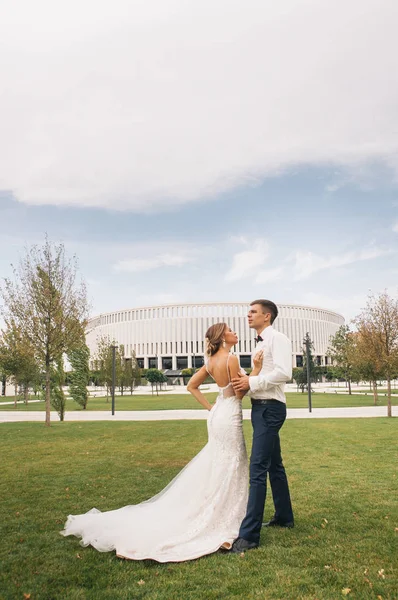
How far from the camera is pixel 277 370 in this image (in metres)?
5.01

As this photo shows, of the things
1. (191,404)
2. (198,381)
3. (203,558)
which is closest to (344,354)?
(191,404)

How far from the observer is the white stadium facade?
116500 mm

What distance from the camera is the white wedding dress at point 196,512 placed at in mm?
4934

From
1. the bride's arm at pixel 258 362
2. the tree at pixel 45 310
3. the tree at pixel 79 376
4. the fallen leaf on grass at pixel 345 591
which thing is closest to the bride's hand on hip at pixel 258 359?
the bride's arm at pixel 258 362

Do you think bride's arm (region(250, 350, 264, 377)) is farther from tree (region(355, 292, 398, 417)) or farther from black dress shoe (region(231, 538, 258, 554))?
tree (region(355, 292, 398, 417))

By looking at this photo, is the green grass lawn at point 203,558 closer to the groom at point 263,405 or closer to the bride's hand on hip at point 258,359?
the groom at point 263,405

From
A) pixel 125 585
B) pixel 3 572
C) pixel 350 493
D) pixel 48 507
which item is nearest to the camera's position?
pixel 125 585

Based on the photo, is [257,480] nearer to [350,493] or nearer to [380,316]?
[350,493]

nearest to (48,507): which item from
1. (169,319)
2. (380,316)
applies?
(380,316)

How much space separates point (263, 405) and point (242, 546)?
1.44 meters

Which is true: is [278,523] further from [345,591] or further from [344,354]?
[344,354]

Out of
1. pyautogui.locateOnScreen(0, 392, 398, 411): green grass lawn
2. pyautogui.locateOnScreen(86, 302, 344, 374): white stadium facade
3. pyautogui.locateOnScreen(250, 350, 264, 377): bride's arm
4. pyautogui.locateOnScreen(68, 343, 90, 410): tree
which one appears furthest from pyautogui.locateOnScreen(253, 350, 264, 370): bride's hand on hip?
pyautogui.locateOnScreen(86, 302, 344, 374): white stadium facade

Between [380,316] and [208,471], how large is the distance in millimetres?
17361

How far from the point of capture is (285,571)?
436 centimetres
